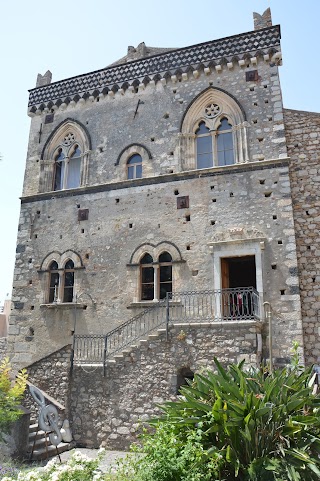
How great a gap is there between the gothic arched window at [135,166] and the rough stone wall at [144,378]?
20.1ft

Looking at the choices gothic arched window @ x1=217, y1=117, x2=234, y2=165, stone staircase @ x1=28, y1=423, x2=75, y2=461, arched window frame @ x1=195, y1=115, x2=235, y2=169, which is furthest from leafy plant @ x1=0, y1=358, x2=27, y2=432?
gothic arched window @ x1=217, y1=117, x2=234, y2=165

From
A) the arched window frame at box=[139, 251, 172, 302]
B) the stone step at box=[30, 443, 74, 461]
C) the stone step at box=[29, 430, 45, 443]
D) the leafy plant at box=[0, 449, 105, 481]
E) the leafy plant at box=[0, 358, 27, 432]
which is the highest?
the arched window frame at box=[139, 251, 172, 302]

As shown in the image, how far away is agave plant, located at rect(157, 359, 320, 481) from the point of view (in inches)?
195

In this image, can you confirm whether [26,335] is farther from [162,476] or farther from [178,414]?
[162,476]

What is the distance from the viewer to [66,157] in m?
15.5

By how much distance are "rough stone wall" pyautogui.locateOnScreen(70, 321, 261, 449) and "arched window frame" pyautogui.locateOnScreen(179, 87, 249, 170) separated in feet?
18.8

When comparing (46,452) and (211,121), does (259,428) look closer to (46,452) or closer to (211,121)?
(46,452)

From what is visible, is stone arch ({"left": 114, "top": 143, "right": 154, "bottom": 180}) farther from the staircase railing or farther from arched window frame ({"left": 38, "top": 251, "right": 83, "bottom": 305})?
the staircase railing

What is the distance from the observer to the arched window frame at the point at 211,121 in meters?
12.9

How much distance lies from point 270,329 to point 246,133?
20.2ft

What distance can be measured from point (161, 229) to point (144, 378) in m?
4.75

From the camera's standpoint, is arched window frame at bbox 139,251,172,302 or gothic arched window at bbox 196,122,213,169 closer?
arched window frame at bbox 139,251,172,302

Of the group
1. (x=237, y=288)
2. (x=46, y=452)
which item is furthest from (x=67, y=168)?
(x=46, y=452)

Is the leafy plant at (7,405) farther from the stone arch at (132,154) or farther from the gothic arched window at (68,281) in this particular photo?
the stone arch at (132,154)
